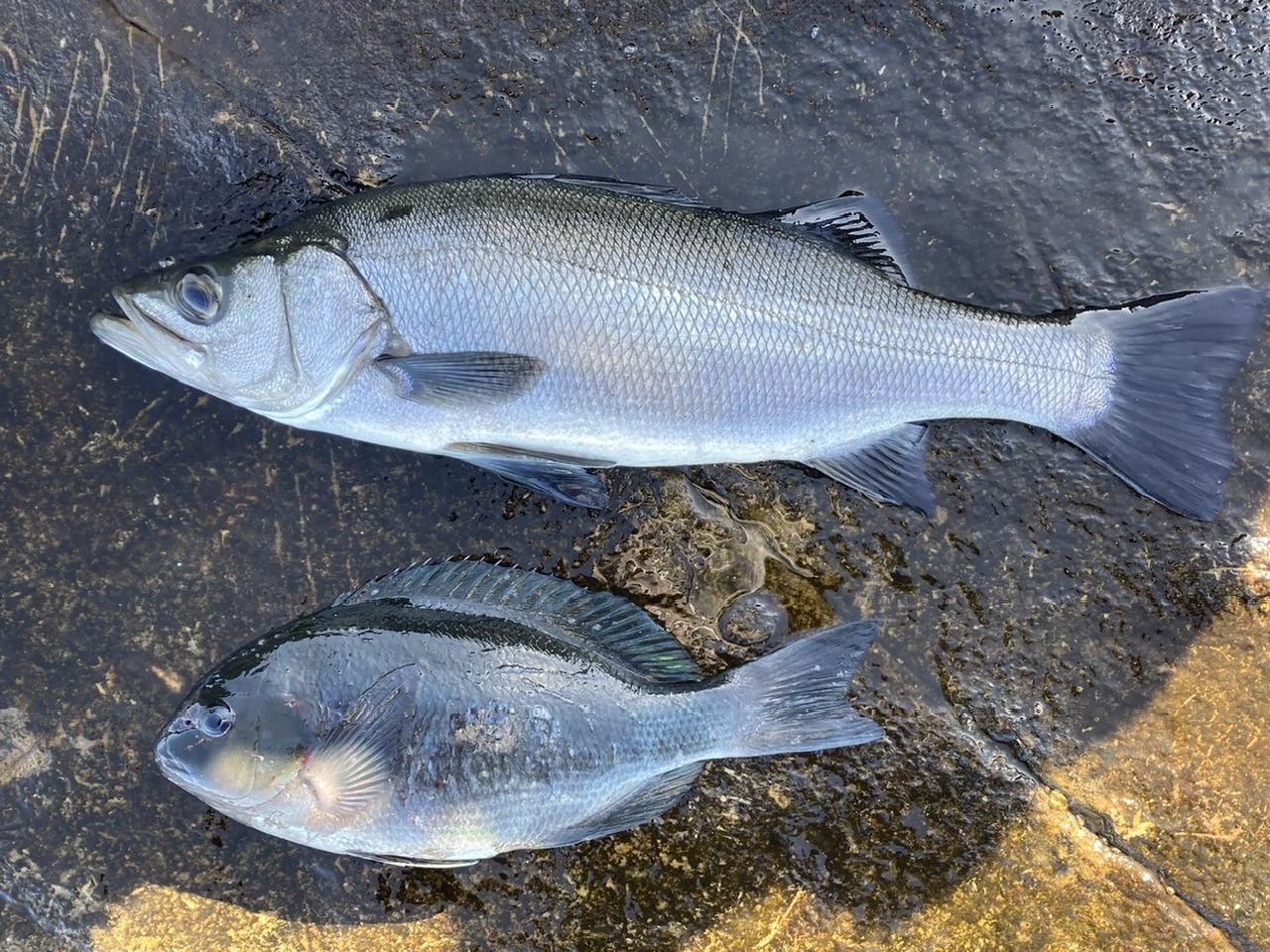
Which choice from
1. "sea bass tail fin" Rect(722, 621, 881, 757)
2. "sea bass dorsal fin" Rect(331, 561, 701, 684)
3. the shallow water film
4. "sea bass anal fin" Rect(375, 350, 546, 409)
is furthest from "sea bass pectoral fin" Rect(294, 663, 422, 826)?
"sea bass tail fin" Rect(722, 621, 881, 757)

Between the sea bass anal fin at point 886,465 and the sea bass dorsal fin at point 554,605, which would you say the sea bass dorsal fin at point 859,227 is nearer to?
the sea bass anal fin at point 886,465

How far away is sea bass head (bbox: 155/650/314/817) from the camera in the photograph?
1873 mm

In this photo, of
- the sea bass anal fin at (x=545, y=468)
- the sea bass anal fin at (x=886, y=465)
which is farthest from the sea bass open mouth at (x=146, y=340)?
the sea bass anal fin at (x=886, y=465)

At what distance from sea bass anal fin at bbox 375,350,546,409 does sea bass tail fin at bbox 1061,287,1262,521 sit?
136cm

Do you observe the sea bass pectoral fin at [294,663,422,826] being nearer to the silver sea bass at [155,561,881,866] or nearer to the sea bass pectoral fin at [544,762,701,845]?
the silver sea bass at [155,561,881,866]

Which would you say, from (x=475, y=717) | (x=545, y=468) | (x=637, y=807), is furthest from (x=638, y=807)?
(x=545, y=468)

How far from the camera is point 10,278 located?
217cm

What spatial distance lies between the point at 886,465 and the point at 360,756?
1437 millimetres

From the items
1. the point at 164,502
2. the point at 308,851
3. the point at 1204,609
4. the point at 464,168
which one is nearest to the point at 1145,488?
the point at 1204,609

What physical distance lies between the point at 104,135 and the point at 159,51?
26 cm

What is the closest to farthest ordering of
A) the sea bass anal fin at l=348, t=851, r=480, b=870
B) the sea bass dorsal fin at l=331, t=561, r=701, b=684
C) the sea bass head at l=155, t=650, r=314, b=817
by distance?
the sea bass head at l=155, t=650, r=314, b=817, the sea bass anal fin at l=348, t=851, r=480, b=870, the sea bass dorsal fin at l=331, t=561, r=701, b=684

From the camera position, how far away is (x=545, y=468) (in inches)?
82.7

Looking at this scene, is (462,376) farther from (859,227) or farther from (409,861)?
(409,861)

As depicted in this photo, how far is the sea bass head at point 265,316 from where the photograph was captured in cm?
195
